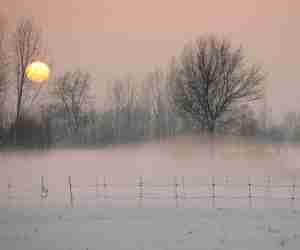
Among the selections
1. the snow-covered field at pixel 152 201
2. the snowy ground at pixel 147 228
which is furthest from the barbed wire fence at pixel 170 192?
the snowy ground at pixel 147 228

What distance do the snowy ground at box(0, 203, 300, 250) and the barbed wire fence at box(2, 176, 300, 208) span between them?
1.86 metres

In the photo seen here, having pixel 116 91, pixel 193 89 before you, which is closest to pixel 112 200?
pixel 193 89

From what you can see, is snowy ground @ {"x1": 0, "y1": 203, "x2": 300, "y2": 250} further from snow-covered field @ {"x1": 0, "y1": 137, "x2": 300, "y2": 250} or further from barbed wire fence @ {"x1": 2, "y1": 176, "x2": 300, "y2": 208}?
barbed wire fence @ {"x1": 2, "y1": 176, "x2": 300, "y2": 208}

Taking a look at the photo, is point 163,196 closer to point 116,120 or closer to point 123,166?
point 123,166

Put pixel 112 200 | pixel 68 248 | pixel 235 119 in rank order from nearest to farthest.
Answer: pixel 68 248, pixel 112 200, pixel 235 119

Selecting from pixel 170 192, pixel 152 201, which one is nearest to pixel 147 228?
pixel 152 201

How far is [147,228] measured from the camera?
1398 cm

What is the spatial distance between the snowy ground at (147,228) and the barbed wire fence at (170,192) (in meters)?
1.86

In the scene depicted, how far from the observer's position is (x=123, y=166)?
93.5 ft

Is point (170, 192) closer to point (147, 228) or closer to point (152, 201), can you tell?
point (152, 201)

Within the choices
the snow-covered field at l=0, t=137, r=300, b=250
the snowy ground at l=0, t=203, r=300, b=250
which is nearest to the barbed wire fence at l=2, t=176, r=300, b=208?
the snow-covered field at l=0, t=137, r=300, b=250

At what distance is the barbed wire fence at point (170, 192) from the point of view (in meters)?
20.0

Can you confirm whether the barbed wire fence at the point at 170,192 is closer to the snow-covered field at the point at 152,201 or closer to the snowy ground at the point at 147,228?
the snow-covered field at the point at 152,201

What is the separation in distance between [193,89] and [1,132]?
58.1 feet
